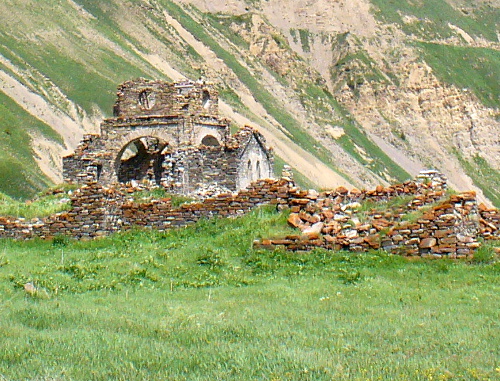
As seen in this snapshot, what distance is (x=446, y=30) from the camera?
12138cm

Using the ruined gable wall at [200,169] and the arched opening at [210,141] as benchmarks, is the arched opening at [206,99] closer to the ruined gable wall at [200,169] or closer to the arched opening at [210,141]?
the arched opening at [210,141]

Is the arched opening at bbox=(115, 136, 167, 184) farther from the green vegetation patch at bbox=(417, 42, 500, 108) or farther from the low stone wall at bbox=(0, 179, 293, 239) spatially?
the green vegetation patch at bbox=(417, 42, 500, 108)

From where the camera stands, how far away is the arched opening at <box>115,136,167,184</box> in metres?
26.4

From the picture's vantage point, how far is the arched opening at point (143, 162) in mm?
26406

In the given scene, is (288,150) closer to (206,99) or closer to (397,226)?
(206,99)

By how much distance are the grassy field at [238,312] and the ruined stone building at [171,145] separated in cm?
773

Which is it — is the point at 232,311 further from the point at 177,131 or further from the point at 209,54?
the point at 209,54

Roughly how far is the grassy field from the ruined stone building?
773 cm

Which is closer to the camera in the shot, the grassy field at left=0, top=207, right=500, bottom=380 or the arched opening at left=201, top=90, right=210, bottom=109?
the grassy field at left=0, top=207, right=500, bottom=380

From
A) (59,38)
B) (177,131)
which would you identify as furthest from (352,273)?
(59,38)

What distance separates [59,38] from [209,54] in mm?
23509

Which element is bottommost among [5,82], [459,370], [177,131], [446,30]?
[459,370]

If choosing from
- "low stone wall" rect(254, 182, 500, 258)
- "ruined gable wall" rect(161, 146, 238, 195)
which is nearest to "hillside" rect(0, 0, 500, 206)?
"ruined gable wall" rect(161, 146, 238, 195)

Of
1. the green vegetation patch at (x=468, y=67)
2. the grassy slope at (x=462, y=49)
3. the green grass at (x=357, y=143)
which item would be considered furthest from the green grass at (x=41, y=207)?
the green vegetation patch at (x=468, y=67)
